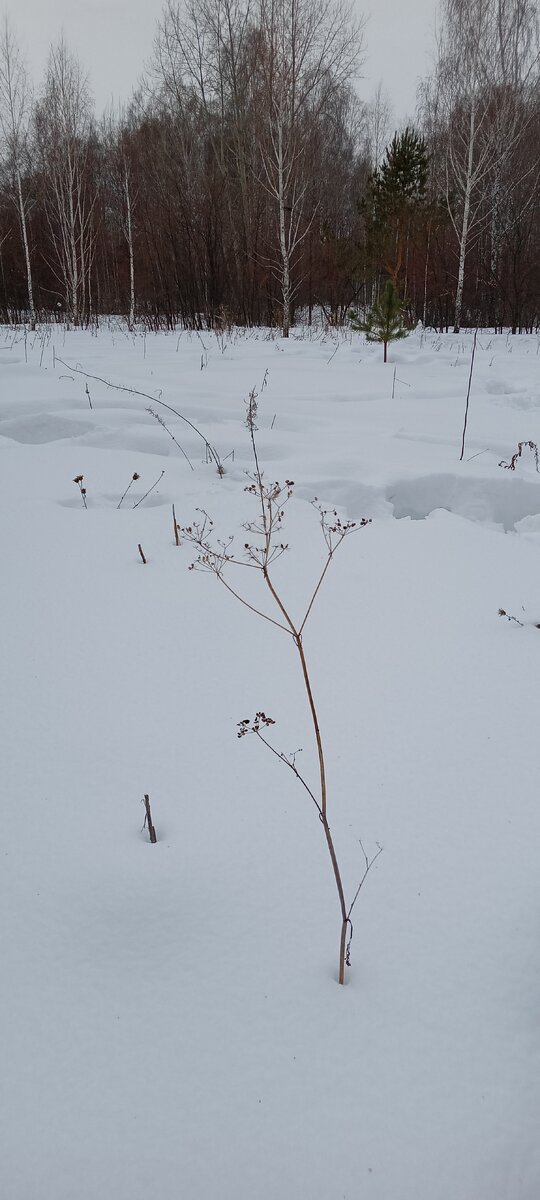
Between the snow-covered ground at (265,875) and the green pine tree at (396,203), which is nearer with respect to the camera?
the snow-covered ground at (265,875)

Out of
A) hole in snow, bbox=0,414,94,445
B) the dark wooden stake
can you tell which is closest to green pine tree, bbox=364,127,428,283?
hole in snow, bbox=0,414,94,445

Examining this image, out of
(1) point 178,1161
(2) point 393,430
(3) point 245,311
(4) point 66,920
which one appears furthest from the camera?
(3) point 245,311

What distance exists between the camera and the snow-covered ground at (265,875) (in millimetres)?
698

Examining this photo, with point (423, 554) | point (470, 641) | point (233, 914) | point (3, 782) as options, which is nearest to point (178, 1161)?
point (233, 914)

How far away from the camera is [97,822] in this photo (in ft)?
3.60

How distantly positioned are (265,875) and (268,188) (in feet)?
49.1

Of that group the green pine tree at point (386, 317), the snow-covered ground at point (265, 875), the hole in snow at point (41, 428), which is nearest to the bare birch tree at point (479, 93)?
the green pine tree at point (386, 317)

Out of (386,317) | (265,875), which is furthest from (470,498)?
(386,317)

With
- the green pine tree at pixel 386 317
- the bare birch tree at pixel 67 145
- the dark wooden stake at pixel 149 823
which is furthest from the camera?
the bare birch tree at pixel 67 145

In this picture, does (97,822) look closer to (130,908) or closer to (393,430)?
(130,908)

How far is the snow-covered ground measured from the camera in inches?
27.5

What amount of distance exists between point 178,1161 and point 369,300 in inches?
838

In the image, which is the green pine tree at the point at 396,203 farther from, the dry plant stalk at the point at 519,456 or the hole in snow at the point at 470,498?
the hole in snow at the point at 470,498

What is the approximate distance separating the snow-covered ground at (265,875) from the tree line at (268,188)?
9.29 metres
